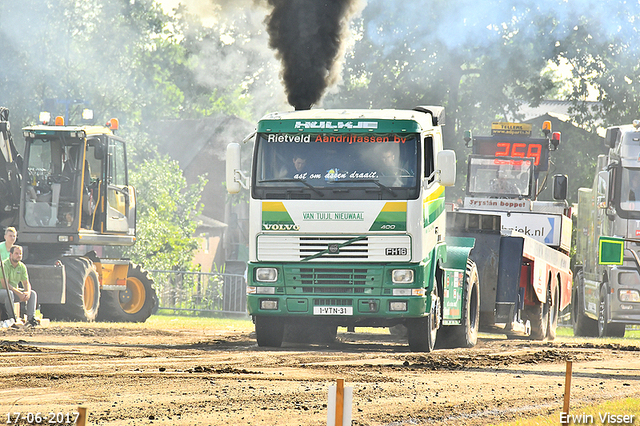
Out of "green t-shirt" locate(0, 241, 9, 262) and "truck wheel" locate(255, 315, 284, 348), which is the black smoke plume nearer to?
"green t-shirt" locate(0, 241, 9, 262)

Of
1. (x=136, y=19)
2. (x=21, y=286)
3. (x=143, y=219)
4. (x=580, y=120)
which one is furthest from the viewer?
(x=136, y=19)

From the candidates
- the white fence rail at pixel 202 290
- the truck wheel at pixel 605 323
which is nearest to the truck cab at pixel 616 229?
the truck wheel at pixel 605 323

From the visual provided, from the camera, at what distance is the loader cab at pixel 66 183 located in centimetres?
2077

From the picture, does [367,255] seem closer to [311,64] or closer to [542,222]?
[311,64]

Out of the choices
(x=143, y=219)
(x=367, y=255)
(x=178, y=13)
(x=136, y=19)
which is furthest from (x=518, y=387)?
(x=178, y=13)

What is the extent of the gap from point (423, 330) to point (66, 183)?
377 inches

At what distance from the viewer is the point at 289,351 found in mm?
14156

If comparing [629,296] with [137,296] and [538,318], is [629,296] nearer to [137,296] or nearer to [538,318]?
[538,318]

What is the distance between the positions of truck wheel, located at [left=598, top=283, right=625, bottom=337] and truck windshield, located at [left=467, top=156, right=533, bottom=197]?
3.76 metres

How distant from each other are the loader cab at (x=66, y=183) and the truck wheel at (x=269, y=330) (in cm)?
731

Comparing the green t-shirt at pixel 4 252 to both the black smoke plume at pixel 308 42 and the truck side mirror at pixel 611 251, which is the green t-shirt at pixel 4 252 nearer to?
the black smoke plume at pixel 308 42

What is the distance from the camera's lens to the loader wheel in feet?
53.3

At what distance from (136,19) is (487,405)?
5158 cm

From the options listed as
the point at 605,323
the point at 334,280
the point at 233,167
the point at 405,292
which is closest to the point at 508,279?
the point at 405,292
